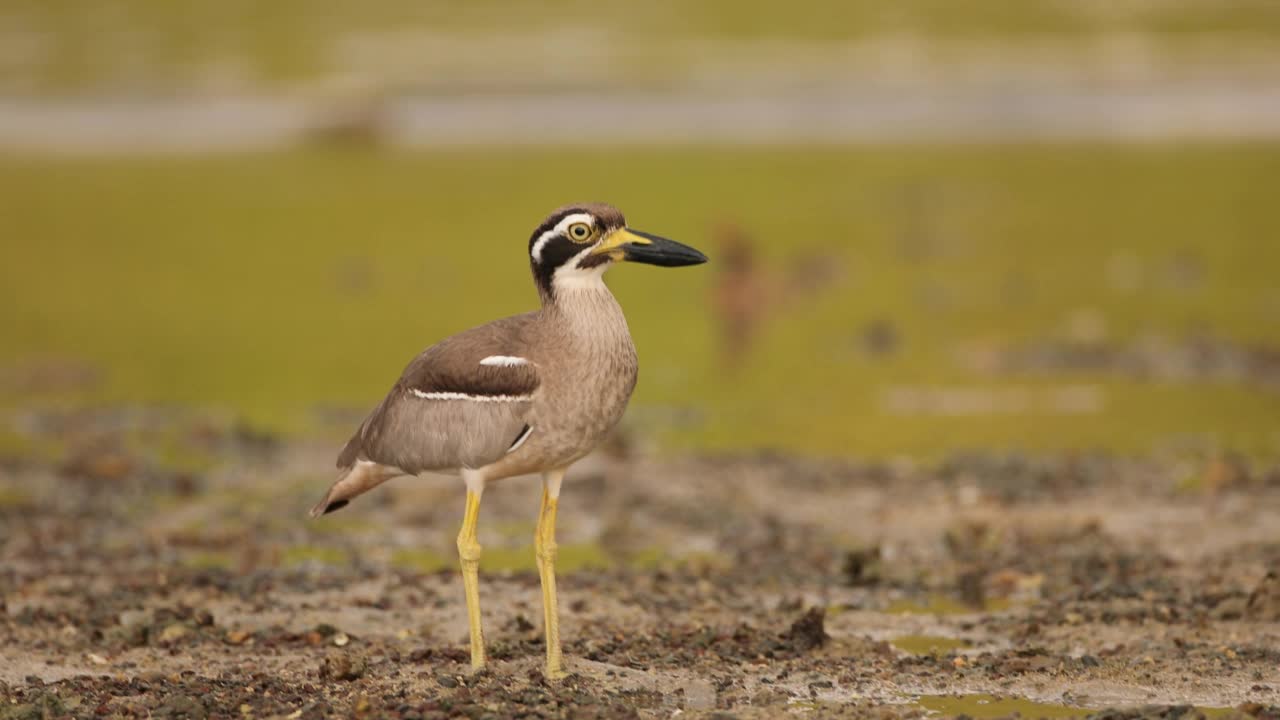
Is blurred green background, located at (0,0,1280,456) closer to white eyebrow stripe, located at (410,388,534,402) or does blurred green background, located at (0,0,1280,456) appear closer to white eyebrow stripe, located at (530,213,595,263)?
white eyebrow stripe, located at (410,388,534,402)

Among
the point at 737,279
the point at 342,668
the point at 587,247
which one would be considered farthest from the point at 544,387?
the point at 737,279

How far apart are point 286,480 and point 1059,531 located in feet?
22.9

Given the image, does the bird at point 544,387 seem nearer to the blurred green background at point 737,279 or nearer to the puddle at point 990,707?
the puddle at point 990,707

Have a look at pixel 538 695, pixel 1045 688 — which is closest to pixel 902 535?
pixel 1045 688

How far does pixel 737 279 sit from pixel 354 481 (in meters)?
15.4

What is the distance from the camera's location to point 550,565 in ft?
35.2

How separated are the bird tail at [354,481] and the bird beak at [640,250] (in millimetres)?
1786

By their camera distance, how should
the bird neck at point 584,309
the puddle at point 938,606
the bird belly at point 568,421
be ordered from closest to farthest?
the bird belly at point 568,421 → the bird neck at point 584,309 → the puddle at point 938,606

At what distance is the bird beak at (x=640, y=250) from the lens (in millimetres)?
10477

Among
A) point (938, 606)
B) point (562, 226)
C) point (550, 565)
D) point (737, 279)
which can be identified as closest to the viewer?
point (562, 226)

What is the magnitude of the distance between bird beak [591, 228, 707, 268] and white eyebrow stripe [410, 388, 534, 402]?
2.94ft

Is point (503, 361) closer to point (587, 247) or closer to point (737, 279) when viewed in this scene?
point (587, 247)

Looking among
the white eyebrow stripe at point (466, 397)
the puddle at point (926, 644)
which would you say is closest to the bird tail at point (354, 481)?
the white eyebrow stripe at point (466, 397)

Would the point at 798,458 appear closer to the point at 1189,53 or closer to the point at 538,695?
the point at 538,695
